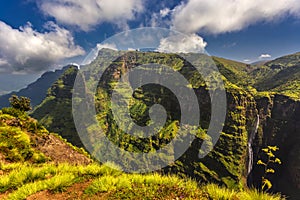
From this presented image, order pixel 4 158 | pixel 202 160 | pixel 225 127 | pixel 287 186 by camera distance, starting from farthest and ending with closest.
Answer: pixel 225 127, pixel 202 160, pixel 287 186, pixel 4 158

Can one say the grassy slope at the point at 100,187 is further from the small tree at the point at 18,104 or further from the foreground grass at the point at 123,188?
the small tree at the point at 18,104

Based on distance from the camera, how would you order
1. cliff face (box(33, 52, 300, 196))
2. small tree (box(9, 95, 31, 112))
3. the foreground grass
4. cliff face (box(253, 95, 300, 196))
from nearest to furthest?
the foreground grass
small tree (box(9, 95, 31, 112))
cliff face (box(253, 95, 300, 196))
cliff face (box(33, 52, 300, 196))

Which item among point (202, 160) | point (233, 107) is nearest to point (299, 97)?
point (233, 107)

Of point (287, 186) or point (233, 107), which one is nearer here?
point (287, 186)

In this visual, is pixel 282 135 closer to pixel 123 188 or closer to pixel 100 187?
pixel 123 188

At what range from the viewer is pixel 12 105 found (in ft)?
72.7

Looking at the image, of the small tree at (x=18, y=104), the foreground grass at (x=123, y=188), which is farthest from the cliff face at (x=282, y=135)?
the foreground grass at (x=123, y=188)

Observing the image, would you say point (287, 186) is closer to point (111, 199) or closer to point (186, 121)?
point (186, 121)

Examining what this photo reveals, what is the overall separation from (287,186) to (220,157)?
1853 inches

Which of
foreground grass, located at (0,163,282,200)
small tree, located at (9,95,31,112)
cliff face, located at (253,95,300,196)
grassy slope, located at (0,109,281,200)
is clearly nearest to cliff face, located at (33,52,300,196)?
cliff face, located at (253,95,300,196)

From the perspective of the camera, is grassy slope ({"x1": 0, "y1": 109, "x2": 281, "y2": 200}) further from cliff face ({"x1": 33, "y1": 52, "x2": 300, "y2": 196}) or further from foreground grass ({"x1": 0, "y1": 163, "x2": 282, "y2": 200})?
cliff face ({"x1": 33, "y1": 52, "x2": 300, "y2": 196})

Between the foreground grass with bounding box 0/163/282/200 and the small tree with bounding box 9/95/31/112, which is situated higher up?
the small tree with bounding box 9/95/31/112

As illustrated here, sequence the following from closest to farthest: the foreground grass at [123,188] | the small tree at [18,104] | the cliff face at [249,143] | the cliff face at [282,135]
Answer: the foreground grass at [123,188]
the small tree at [18,104]
the cliff face at [282,135]
the cliff face at [249,143]

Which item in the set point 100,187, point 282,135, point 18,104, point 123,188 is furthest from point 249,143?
point 100,187
